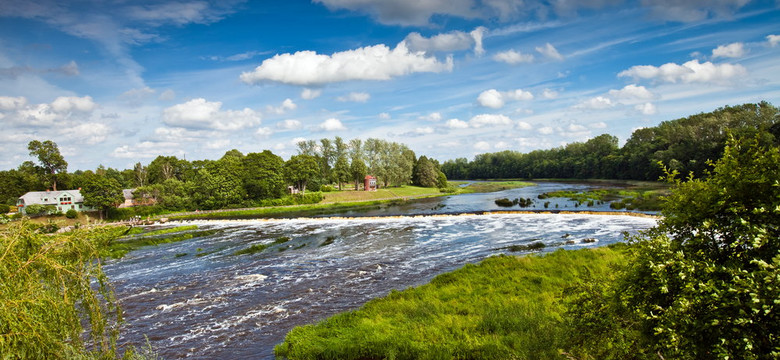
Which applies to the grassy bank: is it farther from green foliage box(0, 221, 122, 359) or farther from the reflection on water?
green foliage box(0, 221, 122, 359)

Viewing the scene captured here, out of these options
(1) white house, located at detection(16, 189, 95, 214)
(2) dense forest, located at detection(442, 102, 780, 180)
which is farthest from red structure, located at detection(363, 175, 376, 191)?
(2) dense forest, located at detection(442, 102, 780, 180)

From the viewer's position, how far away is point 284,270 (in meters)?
28.3

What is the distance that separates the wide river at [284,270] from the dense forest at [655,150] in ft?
123

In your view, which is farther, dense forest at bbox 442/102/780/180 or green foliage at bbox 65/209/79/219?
dense forest at bbox 442/102/780/180

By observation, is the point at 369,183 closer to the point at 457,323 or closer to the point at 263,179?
the point at 263,179

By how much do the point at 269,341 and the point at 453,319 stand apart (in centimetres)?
812

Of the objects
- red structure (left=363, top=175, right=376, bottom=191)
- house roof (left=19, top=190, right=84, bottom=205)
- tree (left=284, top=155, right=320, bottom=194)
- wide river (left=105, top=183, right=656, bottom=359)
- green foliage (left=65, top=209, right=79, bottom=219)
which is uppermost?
tree (left=284, top=155, right=320, bottom=194)

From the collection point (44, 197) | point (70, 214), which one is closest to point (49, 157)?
point (44, 197)

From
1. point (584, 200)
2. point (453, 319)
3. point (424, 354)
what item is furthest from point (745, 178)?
point (584, 200)

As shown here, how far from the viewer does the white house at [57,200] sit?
72.4m

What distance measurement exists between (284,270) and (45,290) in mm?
21163

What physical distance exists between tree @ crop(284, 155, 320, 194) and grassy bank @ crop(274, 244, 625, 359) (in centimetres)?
7748

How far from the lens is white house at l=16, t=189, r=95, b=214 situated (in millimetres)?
72438

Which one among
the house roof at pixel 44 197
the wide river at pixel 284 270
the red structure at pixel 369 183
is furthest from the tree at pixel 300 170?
the wide river at pixel 284 270
